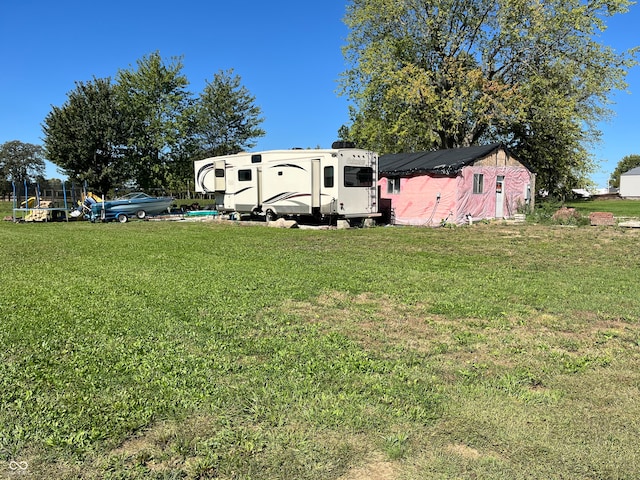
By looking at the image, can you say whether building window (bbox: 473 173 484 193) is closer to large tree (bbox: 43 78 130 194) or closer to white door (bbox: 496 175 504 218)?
white door (bbox: 496 175 504 218)

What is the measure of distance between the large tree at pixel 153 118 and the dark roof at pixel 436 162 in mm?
16844

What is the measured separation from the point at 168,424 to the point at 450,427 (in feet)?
5.40

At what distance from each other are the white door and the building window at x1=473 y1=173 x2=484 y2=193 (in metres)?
1.08

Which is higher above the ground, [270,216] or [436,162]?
[436,162]

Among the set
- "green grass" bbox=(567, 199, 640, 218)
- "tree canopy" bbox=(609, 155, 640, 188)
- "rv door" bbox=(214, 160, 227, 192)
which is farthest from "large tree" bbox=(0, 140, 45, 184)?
"tree canopy" bbox=(609, 155, 640, 188)

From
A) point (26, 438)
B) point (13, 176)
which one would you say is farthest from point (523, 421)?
point (13, 176)

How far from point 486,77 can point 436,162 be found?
9442mm

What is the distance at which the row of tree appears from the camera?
92.2 feet

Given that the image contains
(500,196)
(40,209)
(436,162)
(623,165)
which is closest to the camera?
(436,162)

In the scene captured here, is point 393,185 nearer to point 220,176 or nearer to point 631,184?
point 220,176

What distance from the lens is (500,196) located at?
19.5 metres

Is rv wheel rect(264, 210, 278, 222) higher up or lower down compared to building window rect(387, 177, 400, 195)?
lower down

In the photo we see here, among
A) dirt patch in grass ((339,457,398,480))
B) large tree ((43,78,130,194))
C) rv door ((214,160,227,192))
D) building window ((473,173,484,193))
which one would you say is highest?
large tree ((43,78,130,194))

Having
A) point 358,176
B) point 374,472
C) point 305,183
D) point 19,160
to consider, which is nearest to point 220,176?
point 305,183
